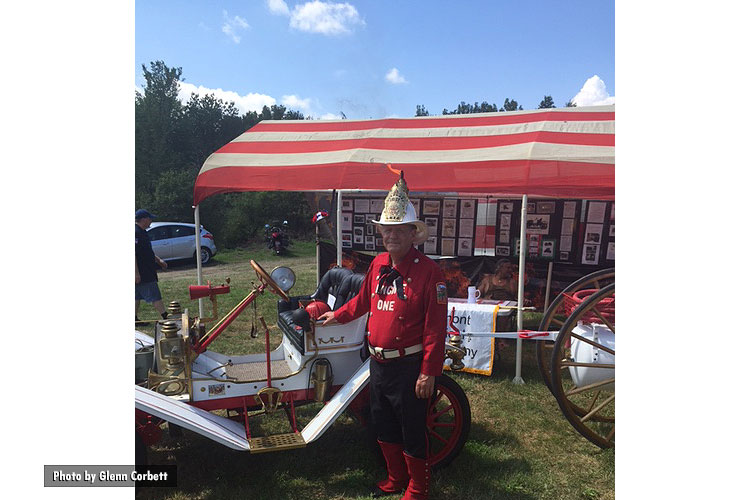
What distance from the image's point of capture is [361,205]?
809 cm

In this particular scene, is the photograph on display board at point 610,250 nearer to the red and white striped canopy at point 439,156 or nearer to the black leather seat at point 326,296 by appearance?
the red and white striped canopy at point 439,156

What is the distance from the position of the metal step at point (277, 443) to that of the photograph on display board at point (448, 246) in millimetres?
4853

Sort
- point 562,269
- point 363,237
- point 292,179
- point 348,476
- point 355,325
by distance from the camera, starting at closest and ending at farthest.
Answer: point 348,476 → point 355,325 → point 292,179 → point 562,269 → point 363,237

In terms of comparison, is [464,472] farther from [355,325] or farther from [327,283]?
[327,283]

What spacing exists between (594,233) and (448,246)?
2136mm

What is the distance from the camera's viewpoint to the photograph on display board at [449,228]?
762 cm

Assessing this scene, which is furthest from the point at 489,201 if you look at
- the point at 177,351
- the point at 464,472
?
the point at 177,351

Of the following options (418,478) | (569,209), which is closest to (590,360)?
(418,478)

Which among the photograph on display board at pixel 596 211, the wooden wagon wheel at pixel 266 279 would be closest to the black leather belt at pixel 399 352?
the wooden wagon wheel at pixel 266 279

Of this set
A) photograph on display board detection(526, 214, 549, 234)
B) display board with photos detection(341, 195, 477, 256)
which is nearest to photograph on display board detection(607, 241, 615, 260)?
photograph on display board detection(526, 214, 549, 234)

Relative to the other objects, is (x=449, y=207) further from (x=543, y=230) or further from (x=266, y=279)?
(x=266, y=279)

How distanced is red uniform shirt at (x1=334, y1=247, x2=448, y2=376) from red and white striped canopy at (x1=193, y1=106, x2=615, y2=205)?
2.10 metres

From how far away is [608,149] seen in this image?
4.77 m

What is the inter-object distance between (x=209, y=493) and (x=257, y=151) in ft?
13.7
